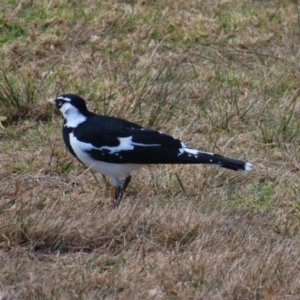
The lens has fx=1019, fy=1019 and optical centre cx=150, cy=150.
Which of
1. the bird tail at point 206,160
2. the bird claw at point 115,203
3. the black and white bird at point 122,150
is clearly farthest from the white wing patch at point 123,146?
the bird claw at point 115,203

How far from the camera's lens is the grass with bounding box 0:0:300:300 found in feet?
15.4

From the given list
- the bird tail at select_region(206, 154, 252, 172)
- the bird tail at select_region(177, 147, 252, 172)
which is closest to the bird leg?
the bird tail at select_region(177, 147, 252, 172)

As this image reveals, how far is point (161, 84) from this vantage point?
23.5ft

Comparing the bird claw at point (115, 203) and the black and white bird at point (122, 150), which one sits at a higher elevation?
the black and white bird at point (122, 150)

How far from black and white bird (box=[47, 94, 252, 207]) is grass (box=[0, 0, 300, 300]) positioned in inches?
6.2

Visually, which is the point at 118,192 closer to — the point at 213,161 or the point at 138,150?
the point at 138,150

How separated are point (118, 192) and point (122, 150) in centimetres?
25

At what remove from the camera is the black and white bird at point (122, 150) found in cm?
549

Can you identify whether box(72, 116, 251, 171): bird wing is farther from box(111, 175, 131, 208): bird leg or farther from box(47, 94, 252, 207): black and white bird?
box(111, 175, 131, 208): bird leg

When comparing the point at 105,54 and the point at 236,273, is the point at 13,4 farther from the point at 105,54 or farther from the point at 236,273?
the point at 236,273

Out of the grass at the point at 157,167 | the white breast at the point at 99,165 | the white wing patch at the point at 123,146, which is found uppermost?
the white wing patch at the point at 123,146

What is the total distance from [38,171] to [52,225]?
1094 mm

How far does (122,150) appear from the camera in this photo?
217 inches

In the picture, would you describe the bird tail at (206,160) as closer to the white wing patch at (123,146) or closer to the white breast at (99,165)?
the white wing patch at (123,146)
